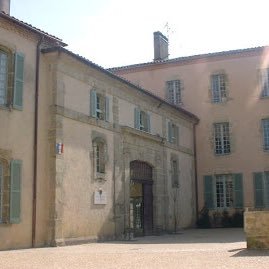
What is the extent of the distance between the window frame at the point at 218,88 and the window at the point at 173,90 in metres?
1.96

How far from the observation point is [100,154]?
17578mm

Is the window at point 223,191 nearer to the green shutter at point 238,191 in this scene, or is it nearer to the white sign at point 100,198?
the green shutter at point 238,191

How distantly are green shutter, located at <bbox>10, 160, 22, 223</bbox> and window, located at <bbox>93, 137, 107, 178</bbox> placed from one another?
3841 mm

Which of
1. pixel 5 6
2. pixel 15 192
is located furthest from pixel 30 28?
pixel 15 192

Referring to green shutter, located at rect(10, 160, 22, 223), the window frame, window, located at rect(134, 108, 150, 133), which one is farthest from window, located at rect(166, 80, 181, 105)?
green shutter, located at rect(10, 160, 22, 223)

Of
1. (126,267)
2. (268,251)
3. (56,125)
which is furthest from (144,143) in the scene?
(126,267)

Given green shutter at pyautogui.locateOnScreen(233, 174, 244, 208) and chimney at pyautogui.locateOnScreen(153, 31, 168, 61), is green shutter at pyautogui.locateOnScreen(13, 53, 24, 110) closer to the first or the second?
green shutter at pyautogui.locateOnScreen(233, 174, 244, 208)

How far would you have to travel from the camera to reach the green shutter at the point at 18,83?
14.0 metres

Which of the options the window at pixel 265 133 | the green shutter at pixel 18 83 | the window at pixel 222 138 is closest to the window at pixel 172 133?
the window at pixel 222 138

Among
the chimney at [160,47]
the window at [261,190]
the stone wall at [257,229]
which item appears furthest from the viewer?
the chimney at [160,47]

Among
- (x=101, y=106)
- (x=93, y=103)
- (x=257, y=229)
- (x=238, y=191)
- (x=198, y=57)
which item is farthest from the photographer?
(x=198, y=57)

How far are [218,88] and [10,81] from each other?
15.7 metres

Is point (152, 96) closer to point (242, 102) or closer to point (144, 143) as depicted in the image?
point (144, 143)

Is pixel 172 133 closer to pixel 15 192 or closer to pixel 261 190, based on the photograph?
pixel 261 190
